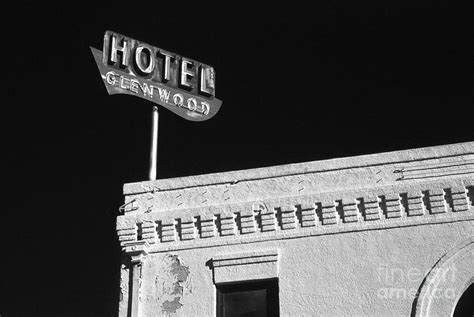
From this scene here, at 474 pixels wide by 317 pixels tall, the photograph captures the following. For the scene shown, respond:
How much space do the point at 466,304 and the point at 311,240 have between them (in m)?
3.15

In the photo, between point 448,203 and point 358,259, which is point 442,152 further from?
point 358,259

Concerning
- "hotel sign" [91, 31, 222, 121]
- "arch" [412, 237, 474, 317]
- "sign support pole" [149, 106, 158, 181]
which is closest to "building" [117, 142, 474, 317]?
"arch" [412, 237, 474, 317]

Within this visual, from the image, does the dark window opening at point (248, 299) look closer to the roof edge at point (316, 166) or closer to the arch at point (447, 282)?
the roof edge at point (316, 166)

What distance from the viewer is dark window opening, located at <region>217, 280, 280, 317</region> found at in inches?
678

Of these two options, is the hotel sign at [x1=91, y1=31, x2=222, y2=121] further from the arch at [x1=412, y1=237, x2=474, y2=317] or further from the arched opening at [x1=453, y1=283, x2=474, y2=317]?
the arched opening at [x1=453, y1=283, x2=474, y2=317]

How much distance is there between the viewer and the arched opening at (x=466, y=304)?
53.9 feet

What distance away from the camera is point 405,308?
16.4m

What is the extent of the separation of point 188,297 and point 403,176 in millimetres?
4862

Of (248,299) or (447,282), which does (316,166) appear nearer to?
(248,299)

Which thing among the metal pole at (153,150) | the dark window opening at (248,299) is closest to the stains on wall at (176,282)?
the dark window opening at (248,299)

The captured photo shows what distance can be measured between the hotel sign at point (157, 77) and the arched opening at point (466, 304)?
800 cm

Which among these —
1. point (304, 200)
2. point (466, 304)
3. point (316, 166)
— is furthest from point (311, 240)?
point (466, 304)

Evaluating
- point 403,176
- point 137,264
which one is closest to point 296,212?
point 403,176

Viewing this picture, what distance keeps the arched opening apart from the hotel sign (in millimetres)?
8003
